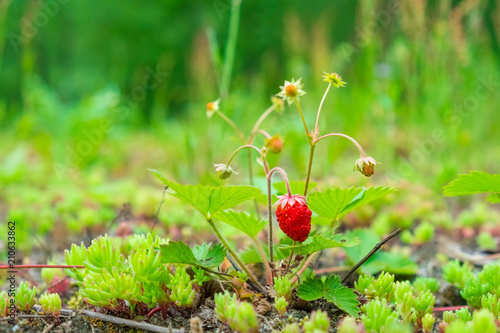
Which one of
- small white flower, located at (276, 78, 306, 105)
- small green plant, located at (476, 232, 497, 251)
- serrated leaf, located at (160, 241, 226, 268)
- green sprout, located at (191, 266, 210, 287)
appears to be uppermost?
small white flower, located at (276, 78, 306, 105)

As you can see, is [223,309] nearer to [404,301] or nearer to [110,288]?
Answer: [110,288]

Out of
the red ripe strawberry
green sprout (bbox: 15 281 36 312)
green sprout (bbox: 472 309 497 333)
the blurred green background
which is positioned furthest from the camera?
the blurred green background

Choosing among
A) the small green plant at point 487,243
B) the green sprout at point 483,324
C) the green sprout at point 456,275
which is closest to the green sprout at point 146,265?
the green sprout at point 483,324

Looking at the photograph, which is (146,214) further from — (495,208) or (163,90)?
(163,90)

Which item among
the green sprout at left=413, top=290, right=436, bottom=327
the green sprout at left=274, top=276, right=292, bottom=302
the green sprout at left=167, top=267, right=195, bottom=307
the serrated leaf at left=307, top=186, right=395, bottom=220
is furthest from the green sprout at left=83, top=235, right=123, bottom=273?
the green sprout at left=413, top=290, right=436, bottom=327

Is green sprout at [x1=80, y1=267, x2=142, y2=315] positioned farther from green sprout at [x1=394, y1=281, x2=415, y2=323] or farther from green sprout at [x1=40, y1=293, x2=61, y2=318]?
green sprout at [x1=394, y1=281, x2=415, y2=323]
